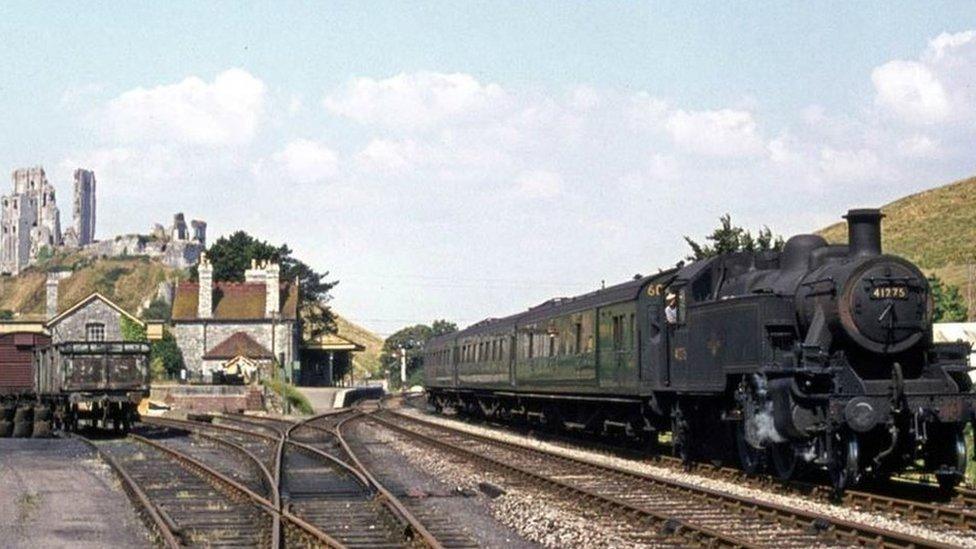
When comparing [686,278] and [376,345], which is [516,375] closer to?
[686,278]

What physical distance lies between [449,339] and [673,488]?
31.9 meters

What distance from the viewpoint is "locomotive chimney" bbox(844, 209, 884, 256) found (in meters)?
16.4

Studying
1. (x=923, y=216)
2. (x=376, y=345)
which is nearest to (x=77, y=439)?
(x=923, y=216)

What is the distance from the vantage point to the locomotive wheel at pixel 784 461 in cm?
1669

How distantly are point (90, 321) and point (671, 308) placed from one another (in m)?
62.2

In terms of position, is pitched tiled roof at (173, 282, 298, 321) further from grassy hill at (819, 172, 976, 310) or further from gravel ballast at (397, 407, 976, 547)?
gravel ballast at (397, 407, 976, 547)

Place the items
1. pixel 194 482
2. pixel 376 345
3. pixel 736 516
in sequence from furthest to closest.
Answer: pixel 376 345, pixel 194 482, pixel 736 516

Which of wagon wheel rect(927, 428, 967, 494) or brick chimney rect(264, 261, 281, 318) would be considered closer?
wagon wheel rect(927, 428, 967, 494)

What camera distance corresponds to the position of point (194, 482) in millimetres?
19672

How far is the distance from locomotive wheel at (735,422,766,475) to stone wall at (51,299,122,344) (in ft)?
209

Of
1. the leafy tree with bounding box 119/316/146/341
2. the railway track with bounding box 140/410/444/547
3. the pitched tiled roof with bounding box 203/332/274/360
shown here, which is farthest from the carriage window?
the railway track with bounding box 140/410/444/547

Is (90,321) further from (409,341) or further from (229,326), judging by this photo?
(409,341)

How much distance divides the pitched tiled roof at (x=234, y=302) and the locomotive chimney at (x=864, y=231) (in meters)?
62.2

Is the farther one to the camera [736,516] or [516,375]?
[516,375]
